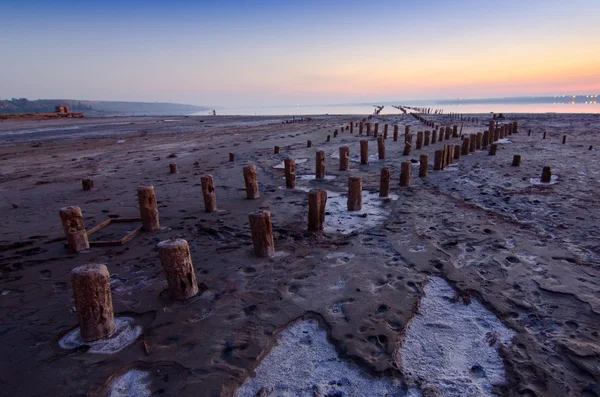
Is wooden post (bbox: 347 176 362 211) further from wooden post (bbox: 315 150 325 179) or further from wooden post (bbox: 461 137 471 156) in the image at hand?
wooden post (bbox: 461 137 471 156)

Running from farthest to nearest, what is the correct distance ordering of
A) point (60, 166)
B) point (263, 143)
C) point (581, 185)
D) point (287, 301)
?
1. point (263, 143)
2. point (60, 166)
3. point (581, 185)
4. point (287, 301)

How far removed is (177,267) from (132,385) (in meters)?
1.45

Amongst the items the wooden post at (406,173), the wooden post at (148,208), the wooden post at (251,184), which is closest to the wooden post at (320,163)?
the wooden post at (406,173)

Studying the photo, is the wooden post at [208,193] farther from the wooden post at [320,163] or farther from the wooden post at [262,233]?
the wooden post at [320,163]

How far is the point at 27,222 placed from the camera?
732cm

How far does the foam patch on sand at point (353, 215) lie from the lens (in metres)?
6.78

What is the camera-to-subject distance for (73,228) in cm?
573

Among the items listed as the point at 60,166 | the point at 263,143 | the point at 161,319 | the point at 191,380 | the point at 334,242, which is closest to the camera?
the point at 191,380

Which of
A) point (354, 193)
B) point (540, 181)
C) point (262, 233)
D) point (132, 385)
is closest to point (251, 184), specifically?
point (354, 193)

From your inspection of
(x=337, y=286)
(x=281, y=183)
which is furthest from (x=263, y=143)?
(x=337, y=286)

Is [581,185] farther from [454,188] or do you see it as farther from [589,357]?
[589,357]

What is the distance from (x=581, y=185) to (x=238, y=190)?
975 centimetres

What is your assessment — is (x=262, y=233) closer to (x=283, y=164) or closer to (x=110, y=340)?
(x=110, y=340)

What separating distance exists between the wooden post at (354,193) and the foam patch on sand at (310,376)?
431 cm
